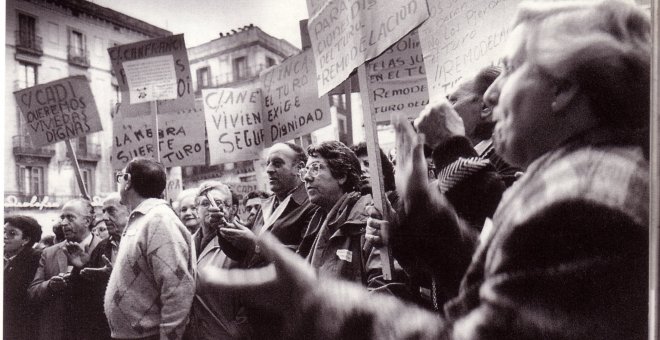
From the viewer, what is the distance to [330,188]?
2012mm

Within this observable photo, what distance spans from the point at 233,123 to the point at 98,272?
0.89 metres

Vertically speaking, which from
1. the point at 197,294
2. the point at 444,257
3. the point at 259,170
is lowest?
the point at 197,294

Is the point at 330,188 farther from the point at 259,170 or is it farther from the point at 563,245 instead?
the point at 563,245

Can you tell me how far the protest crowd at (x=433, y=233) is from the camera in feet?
3.60

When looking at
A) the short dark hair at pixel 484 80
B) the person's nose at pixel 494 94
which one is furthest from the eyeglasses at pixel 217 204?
the person's nose at pixel 494 94

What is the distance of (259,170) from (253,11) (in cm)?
Answer: 72

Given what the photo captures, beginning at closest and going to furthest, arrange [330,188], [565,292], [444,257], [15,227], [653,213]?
[565,292]
[653,213]
[444,257]
[330,188]
[15,227]

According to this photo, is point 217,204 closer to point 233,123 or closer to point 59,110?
point 233,123

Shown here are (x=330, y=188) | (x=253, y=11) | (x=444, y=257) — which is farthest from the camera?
(x=253, y=11)

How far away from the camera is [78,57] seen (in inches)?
107

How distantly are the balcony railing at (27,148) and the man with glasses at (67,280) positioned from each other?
26 centimetres

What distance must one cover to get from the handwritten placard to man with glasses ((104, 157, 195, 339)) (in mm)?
635

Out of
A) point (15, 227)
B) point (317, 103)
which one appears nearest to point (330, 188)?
point (317, 103)

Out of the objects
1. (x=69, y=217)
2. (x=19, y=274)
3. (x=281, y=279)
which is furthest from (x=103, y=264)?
(x=281, y=279)
